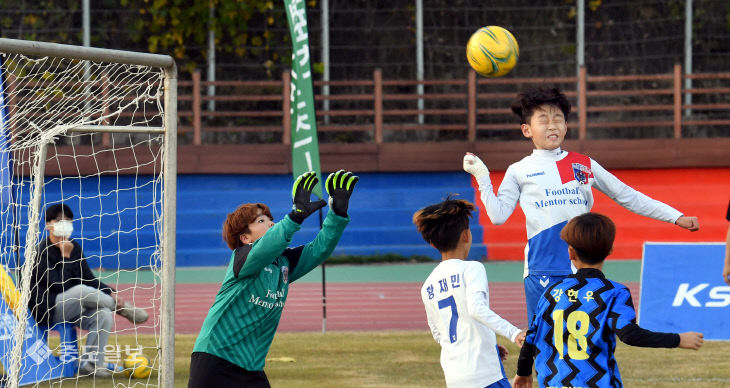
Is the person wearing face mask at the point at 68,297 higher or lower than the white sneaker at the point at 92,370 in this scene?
higher

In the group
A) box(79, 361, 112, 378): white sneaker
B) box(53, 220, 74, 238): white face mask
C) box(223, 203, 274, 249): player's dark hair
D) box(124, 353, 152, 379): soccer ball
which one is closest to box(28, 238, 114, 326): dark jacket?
box(53, 220, 74, 238): white face mask

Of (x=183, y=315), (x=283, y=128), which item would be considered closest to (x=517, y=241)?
(x=283, y=128)

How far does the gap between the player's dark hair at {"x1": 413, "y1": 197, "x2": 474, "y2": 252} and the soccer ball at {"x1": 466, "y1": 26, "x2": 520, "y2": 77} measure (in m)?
2.57

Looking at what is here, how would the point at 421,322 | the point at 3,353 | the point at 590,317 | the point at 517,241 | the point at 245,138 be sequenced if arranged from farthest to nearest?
the point at 245,138, the point at 517,241, the point at 421,322, the point at 3,353, the point at 590,317

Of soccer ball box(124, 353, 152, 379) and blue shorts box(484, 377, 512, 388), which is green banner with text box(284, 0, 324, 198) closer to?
soccer ball box(124, 353, 152, 379)

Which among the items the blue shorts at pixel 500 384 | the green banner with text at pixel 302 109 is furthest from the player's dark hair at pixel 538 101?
the green banner with text at pixel 302 109

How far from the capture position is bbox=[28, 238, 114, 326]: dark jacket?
809cm

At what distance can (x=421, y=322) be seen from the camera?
1131 centimetres

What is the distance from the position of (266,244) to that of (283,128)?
13.9m

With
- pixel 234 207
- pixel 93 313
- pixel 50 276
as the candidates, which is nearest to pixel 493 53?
pixel 93 313

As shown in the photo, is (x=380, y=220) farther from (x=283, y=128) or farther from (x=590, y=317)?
(x=590, y=317)

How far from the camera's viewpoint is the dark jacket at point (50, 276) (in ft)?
26.5

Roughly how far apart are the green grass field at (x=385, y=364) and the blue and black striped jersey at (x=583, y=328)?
347 centimetres

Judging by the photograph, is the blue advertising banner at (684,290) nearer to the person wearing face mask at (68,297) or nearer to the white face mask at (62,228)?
the person wearing face mask at (68,297)
